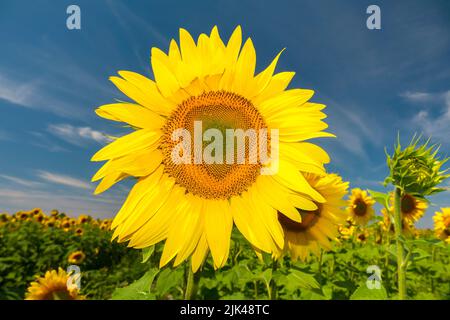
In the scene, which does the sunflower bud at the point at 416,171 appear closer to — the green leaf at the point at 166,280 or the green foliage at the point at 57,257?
the green leaf at the point at 166,280

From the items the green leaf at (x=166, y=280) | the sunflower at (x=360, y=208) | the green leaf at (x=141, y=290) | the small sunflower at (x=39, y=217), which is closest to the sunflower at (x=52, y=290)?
the green leaf at (x=141, y=290)

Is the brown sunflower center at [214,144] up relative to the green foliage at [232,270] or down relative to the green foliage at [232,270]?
up

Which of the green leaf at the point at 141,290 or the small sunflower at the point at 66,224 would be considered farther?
the small sunflower at the point at 66,224

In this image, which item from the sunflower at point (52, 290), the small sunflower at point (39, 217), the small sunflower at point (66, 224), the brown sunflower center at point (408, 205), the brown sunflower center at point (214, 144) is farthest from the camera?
the small sunflower at point (39, 217)

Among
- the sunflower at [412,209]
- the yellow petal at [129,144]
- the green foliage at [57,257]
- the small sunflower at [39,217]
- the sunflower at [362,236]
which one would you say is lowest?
the green foliage at [57,257]
